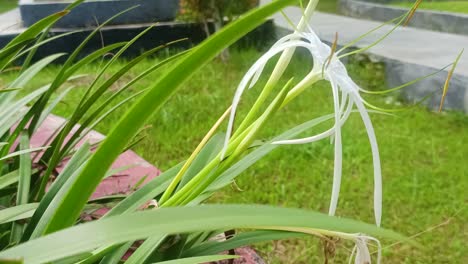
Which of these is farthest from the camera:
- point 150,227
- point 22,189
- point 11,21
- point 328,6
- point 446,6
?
point 328,6

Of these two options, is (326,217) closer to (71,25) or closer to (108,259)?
(108,259)

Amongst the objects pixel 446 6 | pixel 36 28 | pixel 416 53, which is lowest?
pixel 36 28

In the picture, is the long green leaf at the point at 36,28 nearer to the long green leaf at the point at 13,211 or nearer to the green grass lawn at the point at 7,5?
the long green leaf at the point at 13,211

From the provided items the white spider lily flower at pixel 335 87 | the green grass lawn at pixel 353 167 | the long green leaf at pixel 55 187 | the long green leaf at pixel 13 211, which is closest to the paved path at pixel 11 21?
the green grass lawn at pixel 353 167

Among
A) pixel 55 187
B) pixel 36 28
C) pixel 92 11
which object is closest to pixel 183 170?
pixel 55 187

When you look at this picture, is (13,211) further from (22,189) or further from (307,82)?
(307,82)

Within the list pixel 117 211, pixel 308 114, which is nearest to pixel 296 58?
pixel 308 114
